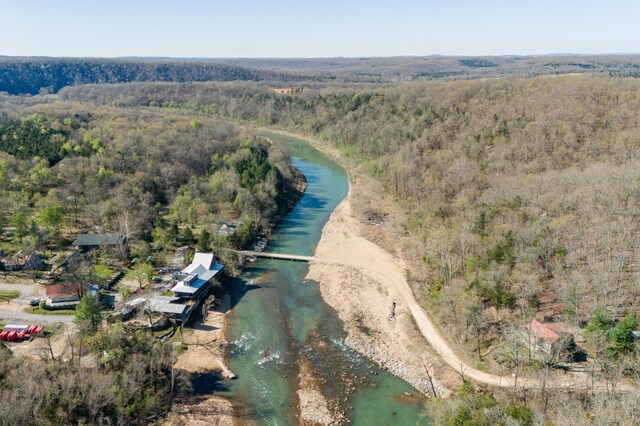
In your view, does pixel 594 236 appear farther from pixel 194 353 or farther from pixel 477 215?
pixel 194 353

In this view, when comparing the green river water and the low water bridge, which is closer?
the green river water

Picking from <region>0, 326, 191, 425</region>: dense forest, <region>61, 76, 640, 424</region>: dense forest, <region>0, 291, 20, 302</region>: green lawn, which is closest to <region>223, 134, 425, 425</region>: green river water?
<region>0, 326, 191, 425</region>: dense forest

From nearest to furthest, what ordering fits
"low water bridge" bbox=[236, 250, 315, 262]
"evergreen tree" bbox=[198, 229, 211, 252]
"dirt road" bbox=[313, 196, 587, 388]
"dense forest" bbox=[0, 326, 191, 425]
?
"dense forest" bbox=[0, 326, 191, 425]
"dirt road" bbox=[313, 196, 587, 388]
"evergreen tree" bbox=[198, 229, 211, 252]
"low water bridge" bbox=[236, 250, 315, 262]

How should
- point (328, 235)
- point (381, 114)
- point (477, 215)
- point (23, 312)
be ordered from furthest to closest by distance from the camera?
1. point (381, 114)
2. point (328, 235)
3. point (477, 215)
4. point (23, 312)

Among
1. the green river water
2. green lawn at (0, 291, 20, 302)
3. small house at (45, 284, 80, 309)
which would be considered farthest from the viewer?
green lawn at (0, 291, 20, 302)

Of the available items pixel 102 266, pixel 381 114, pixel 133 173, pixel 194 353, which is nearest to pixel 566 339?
pixel 194 353

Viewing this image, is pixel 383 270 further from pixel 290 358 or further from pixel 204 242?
pixel 204 242

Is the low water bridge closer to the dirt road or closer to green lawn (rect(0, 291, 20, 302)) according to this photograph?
the dirt road
